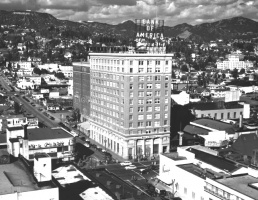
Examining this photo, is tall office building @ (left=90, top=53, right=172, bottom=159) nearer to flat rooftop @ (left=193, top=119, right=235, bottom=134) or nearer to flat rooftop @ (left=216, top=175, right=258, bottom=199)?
flat rooftop @ (left=193, top=119, right=235, bottom=134)

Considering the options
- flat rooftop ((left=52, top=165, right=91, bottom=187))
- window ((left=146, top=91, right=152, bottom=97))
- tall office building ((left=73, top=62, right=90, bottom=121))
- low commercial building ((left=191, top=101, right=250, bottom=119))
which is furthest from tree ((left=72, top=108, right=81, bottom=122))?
flat rooftop ((left=52, top=165, right=91, bottom=187))

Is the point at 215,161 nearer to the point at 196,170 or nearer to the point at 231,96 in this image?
the point at 196,170

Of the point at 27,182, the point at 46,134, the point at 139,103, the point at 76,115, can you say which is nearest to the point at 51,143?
the point at 46,134

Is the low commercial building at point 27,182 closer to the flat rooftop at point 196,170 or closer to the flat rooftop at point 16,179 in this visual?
the flat rooftop at point 16,179

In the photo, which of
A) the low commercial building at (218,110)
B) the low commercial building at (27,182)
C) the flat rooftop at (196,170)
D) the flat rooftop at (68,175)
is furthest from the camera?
the low commercial building at (218,110)

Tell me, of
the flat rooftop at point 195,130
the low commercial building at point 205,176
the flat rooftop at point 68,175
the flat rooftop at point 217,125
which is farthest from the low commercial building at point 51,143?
the flat rooftop at point 217,125

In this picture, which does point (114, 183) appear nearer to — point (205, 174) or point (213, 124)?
point (205, 174)
